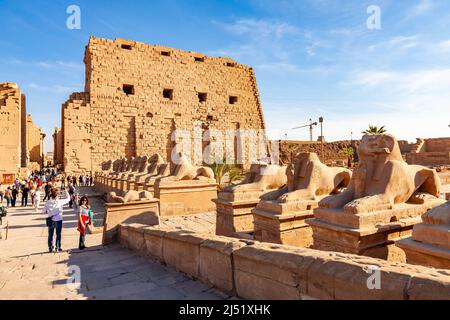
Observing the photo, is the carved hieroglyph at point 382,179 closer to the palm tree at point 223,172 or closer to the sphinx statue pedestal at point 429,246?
the sphinx statue pedestal at point 429,246

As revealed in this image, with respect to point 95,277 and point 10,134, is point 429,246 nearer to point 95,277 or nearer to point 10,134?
point 95,277

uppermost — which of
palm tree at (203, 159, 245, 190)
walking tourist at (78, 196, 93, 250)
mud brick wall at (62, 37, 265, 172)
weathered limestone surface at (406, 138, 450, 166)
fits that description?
mud brick wall at (62, 37, 265, 172)

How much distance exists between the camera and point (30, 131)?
2759 cm

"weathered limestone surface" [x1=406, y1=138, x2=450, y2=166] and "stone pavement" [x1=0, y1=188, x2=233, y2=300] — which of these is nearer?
"stone pavement" [x1=0, y1=188, x2=233, y2=300]

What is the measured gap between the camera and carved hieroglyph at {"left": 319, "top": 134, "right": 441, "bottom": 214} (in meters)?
3.69

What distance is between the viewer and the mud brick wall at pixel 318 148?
29.8m

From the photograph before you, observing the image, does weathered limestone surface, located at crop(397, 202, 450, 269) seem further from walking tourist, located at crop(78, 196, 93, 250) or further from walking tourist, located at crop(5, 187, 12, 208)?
walking tourist, located at crop(5, 187, 12, 208)

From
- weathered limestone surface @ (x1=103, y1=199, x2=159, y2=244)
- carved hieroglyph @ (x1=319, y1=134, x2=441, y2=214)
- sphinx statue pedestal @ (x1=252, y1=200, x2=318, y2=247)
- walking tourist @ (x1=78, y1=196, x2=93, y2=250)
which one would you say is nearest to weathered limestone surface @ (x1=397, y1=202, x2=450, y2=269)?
carved hieroglyph @ (x1=319, y1=134, x2=441, y2=214)

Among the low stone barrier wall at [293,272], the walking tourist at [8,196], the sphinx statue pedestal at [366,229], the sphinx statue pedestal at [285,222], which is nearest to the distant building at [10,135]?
the walking tourist at [8,196]

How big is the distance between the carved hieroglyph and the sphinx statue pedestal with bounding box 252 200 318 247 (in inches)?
24.3

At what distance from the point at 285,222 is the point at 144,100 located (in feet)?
53.0
